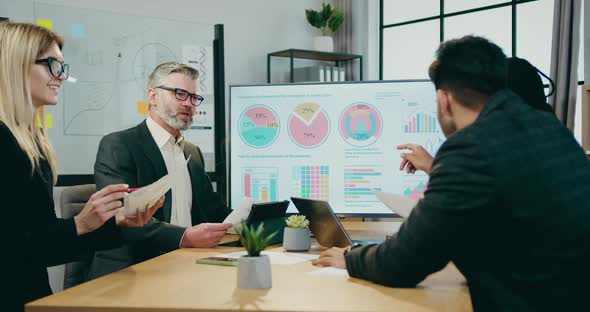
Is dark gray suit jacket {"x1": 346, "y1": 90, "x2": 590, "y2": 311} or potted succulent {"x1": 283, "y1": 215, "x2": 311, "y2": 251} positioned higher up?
dark gray suit jacket {"x1": 346, "y1": 90, "x2": 590, "y2": 311}

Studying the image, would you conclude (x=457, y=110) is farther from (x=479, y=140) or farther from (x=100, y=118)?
(x=100, y=118)

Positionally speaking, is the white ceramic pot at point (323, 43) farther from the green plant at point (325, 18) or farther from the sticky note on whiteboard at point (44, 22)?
the sticky note on whiteboard at point (44, 22)

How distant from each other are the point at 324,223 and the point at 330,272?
44 cm

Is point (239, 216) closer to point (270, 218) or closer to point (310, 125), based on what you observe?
point (270, 218)

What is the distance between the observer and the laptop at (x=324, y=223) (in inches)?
84.4

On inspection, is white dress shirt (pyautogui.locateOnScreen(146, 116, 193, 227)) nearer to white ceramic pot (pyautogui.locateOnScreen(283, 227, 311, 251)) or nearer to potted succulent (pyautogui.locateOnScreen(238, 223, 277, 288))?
white ceramic pot (pyautogui.locateOnScreen(283, 227, 311, 251))

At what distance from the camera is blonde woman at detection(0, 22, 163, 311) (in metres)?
1.66

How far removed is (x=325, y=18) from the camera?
528 centimetres

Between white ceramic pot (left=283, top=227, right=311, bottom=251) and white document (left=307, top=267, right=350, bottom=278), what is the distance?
349 mm

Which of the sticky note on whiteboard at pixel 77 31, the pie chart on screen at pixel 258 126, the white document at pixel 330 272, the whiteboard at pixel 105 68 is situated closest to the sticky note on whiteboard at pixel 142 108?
the whiteboard at pixel 105 68

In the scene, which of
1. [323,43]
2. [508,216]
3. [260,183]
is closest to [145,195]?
[508,216]

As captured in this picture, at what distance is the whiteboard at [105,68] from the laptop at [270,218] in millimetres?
1745

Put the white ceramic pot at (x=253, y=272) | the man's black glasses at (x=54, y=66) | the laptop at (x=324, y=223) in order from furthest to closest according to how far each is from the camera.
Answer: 1. the laptop at (x=324, y=223)
2. the man's black glasses at (x=54, y=66)
3. the white ceramic pot at (x=253, y=272)

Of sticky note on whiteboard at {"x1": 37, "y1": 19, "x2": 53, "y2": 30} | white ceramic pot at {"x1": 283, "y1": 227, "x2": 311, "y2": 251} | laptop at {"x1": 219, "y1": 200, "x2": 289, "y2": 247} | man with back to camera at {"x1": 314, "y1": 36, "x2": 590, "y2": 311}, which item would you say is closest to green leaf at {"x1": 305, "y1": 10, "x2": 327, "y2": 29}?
sticky note on whiteboard at {"x1": 37, "y1": 19, "x2": 53, "y2": 30}
